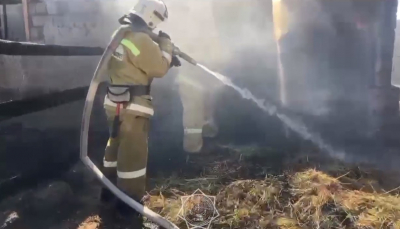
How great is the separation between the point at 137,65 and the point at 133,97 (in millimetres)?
302

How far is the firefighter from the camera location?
12.5ft

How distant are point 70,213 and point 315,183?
2.31m

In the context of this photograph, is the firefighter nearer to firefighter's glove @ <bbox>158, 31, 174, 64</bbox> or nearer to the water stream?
firefighter's glove @ <bbox>158, 31, 174, 64</bbox>

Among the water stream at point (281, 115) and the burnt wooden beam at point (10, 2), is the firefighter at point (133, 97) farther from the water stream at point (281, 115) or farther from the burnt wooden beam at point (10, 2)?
the burnt wooden beam at point (10, 2)

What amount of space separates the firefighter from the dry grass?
0.31 meters

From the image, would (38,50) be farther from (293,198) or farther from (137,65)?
(293,198)

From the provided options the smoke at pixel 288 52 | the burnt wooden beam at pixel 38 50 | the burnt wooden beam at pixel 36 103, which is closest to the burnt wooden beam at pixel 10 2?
the smoke at pixel 288 52

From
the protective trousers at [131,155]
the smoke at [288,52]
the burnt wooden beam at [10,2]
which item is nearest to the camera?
the protective trousers at [131,155]

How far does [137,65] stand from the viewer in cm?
379

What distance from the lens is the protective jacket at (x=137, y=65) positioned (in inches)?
147

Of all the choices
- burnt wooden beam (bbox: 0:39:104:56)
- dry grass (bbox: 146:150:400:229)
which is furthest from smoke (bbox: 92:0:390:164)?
dry grass (bbox: 146:150:400:229)

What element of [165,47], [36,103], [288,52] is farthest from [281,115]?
[36,103]

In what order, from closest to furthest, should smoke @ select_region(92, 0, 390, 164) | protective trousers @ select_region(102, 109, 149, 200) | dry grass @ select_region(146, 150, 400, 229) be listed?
dry grass @ select_region(146, 150, 400, 229) → protective trousers @ select_region(102, 109, 149, 200) → smoke @ select_region(92, 0, 390, 164)

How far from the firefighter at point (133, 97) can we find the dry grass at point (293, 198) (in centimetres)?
31
